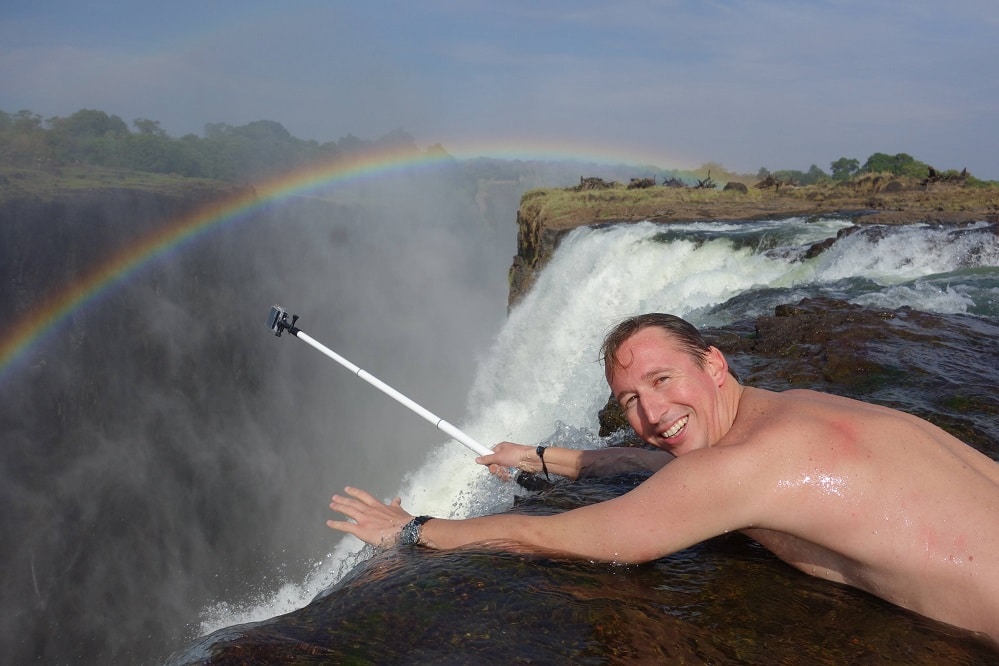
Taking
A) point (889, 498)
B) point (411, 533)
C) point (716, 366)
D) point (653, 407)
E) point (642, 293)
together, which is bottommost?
point (411, 533)

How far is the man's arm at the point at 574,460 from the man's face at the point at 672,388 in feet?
3.72

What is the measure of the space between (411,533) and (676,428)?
1177 mm

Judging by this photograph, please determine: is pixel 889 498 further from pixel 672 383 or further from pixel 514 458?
pixel 514 458

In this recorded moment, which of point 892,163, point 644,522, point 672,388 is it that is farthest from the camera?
point 892,163

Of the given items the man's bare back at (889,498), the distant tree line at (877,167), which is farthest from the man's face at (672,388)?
the distant tree line at (877,167)

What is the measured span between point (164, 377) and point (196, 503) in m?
11.3

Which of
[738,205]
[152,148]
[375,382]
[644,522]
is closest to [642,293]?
[375,382]

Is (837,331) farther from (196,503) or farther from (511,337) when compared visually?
(196,503)

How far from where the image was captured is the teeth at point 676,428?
2.59 meters

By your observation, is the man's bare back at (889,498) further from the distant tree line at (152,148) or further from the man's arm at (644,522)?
the distant tree line at (152,148)

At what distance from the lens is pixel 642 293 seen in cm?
1415

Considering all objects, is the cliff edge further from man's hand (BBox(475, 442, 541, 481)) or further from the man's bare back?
the man's bare back

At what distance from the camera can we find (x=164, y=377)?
4216cm

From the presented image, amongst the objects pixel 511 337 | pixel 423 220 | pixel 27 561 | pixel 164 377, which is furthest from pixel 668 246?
pixel 423 220
